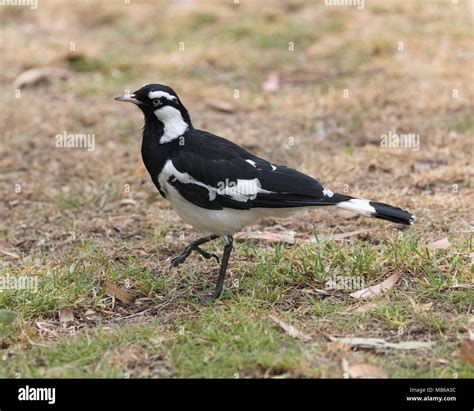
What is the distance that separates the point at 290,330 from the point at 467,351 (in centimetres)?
79

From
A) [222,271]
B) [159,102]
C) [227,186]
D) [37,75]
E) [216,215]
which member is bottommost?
[222,271]

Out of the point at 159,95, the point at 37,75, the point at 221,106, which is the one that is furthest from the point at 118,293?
the point at 37,75

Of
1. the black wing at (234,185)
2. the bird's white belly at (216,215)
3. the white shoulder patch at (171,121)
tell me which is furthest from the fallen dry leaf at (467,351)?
the white shoulder patch at (171,121)

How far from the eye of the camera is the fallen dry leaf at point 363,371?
11.7 ft

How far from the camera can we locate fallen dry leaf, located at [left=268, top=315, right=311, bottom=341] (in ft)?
12.8

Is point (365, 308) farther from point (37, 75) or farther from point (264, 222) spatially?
point (37, 75)

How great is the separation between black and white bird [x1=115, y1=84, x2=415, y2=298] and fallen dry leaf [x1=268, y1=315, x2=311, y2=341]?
1.60 ft

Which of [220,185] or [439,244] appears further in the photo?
[439,244]

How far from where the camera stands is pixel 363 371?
3.58m

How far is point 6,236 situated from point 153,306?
1489 mm

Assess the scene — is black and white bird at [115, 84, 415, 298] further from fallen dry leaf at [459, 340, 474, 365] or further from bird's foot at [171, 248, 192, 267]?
fallen dry leaf at [459, 340, 474, 365]

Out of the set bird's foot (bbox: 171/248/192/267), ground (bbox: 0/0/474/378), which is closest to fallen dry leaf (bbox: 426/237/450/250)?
ground (bbox: 0/0/474/378)

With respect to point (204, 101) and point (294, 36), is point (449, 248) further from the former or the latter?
point (294, 36)

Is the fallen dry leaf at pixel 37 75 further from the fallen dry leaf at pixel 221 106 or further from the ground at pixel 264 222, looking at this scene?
the fallen dry leaf at pixel 221 106
